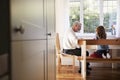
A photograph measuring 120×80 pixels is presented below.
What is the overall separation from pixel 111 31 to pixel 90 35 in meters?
0.54

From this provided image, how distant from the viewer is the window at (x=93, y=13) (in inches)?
223

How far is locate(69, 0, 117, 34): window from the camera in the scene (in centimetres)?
566

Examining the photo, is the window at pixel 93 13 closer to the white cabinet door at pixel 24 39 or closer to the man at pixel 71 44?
the man at pixel 71 44

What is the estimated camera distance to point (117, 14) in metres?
5.61

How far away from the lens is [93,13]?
5.74m

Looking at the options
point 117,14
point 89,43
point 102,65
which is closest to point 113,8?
point 117,14

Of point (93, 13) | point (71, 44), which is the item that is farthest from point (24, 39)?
point (93, 13)

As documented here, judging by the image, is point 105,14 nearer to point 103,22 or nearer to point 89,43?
point 103,22

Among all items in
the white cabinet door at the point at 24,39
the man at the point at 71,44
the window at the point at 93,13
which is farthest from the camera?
the window at the point at 93,13

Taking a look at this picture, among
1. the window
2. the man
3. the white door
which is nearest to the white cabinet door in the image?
the white door

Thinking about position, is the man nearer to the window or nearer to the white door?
the window

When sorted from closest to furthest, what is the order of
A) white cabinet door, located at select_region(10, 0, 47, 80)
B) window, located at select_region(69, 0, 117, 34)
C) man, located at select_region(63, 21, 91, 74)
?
white cabinet door, located at select_region(10, 0, 47, 80)
man, located at select_region(63, 21, 91, 74)
window, located at select_region(69, 0, 117, 34)

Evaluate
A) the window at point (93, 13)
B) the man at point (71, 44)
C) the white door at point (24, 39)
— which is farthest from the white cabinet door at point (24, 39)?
the window at point (93, 13)

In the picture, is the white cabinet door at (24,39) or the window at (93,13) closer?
the white cabinet door at (24,39)
